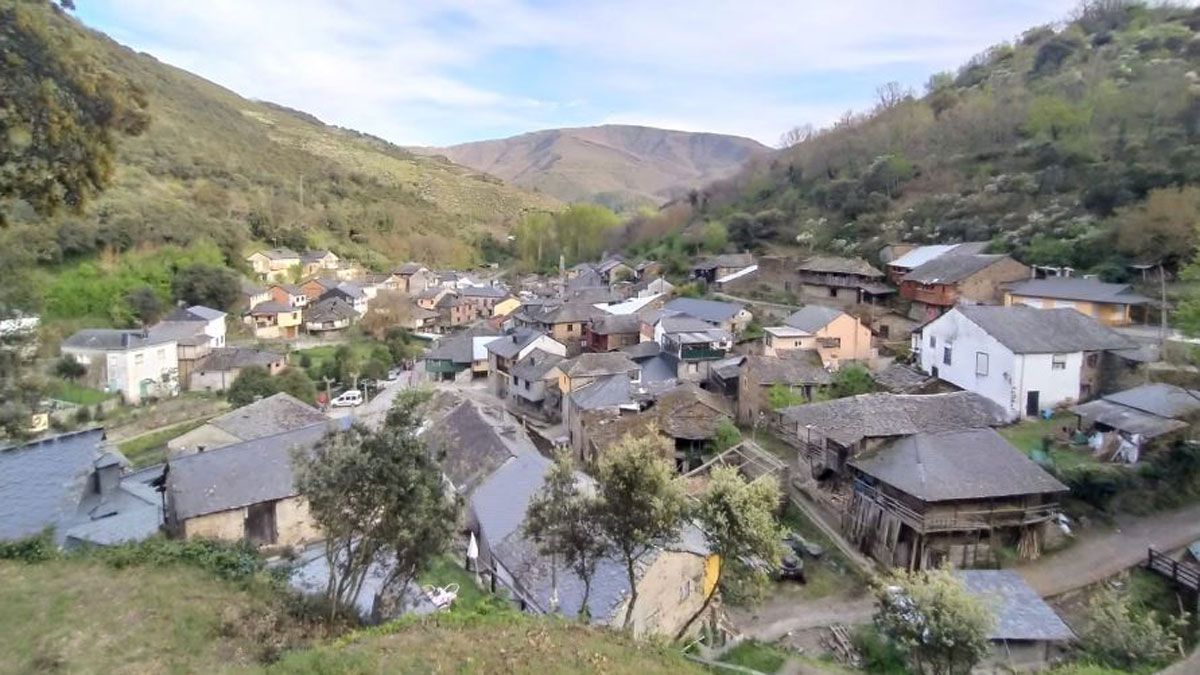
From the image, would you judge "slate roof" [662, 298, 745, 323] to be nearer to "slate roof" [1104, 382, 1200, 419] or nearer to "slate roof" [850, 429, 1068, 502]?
"slate roof" [1104, 382, 1200, 419]

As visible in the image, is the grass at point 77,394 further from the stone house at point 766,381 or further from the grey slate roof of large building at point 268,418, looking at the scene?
the stone house at point 766,381

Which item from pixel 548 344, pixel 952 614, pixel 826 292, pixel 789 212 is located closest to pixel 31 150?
pixel 952 614

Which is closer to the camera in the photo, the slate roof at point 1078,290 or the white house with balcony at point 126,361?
the slate roof at point 1078,290

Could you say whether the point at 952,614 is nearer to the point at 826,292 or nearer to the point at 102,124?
the point at 102,124

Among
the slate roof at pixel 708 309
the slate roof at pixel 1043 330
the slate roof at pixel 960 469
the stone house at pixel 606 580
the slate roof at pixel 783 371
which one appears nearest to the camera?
the stone house at pixel 606 580

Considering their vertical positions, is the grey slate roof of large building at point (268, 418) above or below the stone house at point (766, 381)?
below

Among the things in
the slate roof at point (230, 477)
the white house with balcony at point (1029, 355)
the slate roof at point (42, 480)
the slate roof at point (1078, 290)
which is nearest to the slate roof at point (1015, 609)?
the white house with balcony at point (1029, 355)

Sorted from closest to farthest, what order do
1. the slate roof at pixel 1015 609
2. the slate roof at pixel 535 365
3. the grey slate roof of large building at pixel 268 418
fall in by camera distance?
the slate roof at pixel 1015 609 < the grey slate roof of large building at pixel 268 418 < the slate roof at pixel 535 365

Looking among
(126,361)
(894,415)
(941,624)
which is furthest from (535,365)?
(941,624)
